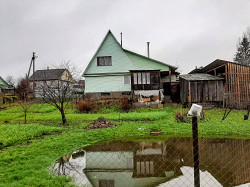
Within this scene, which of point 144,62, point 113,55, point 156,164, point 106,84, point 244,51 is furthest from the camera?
point 244,51

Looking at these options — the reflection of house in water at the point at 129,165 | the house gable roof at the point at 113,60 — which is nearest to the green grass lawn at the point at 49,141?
the reflection of house in water at the point at 129,165

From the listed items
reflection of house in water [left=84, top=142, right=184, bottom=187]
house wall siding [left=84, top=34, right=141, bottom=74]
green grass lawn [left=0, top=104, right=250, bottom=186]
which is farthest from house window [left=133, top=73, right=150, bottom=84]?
reflection of house in water [left=84, top=142, right=184, bottom=187]

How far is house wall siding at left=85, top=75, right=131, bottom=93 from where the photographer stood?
2333cm

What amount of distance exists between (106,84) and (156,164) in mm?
18278

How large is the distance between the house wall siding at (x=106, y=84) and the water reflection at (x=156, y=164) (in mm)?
15204

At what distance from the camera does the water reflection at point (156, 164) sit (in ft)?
15.9

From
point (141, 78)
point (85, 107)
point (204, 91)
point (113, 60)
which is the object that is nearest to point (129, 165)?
point (85, 107)

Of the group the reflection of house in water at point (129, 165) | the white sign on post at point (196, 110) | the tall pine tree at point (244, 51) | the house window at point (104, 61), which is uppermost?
the tall pine tree at point (244, 51)

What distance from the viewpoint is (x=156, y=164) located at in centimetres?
599

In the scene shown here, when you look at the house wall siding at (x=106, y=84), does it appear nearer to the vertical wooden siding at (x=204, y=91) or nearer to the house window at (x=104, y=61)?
the house window at (x=104, y=61)

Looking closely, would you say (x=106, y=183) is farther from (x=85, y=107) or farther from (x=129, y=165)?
(x=85, y=107)

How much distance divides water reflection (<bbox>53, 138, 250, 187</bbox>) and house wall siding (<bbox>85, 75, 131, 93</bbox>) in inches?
599

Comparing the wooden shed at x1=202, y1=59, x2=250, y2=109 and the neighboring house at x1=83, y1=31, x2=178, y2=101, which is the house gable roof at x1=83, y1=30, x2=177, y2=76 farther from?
the wooden shed at x1=202, y1=59, x2=250, y2=109

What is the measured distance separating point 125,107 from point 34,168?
13.7 m
